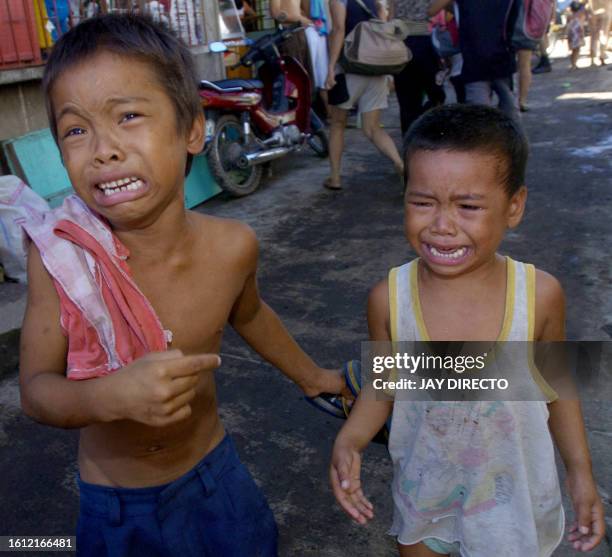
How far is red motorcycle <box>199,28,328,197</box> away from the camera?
217 inches

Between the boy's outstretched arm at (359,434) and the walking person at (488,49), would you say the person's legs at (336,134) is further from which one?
the boy's outstretched arm at (359,434)

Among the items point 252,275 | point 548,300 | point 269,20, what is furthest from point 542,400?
point 269,20

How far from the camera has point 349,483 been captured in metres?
1.45

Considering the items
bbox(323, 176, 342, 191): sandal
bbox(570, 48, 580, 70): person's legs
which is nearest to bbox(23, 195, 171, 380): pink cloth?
bbox(323, 176, 342, 191): sandal

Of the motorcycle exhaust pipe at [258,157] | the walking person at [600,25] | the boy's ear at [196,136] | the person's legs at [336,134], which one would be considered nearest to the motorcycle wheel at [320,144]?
the motorcycle exhaust pipe at [258,157]

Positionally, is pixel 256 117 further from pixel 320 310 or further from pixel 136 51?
pixel 136 51

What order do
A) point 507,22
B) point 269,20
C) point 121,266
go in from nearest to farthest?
point 121,266 → point 507,22 → point 269,20

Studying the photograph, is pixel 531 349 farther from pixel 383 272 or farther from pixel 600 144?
pixel 600 144

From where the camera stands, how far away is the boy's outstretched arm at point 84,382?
1098 mm

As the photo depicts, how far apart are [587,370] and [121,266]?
3.70 feet

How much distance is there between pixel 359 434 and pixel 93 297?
0.66 m

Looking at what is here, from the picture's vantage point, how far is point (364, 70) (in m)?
5.24

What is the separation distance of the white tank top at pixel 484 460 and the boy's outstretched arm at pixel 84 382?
53cm

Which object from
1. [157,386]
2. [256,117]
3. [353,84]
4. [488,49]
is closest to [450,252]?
[157,386]
